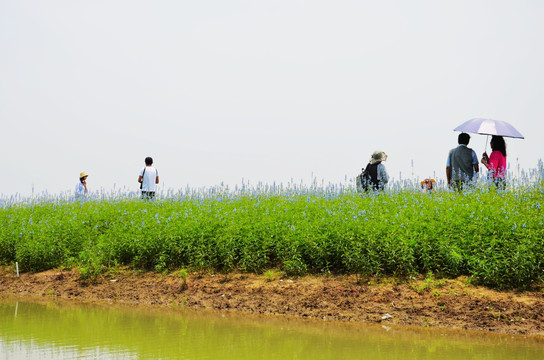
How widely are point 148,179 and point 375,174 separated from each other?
713 centimetres

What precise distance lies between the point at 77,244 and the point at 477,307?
8.87 m

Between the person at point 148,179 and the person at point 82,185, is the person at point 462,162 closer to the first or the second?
the person at point 148,179

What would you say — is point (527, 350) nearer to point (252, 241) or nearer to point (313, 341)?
point (313, 341)

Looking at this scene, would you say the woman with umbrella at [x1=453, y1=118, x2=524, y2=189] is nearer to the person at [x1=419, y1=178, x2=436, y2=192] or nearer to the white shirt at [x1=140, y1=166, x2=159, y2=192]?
the person at [x1=419, y1=178, x2=436, y2=192]

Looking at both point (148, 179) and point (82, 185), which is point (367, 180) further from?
point (82, 185)

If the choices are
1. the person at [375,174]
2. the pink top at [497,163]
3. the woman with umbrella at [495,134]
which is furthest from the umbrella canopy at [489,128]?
the person at [375,174]

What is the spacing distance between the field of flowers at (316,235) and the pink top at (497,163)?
1066 mm

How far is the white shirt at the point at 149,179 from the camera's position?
17.2 meters

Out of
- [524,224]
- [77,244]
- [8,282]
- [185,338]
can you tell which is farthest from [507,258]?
[8,282]

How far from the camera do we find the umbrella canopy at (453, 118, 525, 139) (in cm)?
1346

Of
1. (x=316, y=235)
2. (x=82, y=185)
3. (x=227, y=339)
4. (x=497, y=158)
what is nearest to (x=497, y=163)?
(x=497, y=158)

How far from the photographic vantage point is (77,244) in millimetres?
13125

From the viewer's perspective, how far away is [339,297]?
9227mm

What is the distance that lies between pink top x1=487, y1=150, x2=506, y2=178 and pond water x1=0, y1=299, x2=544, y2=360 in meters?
6.80
